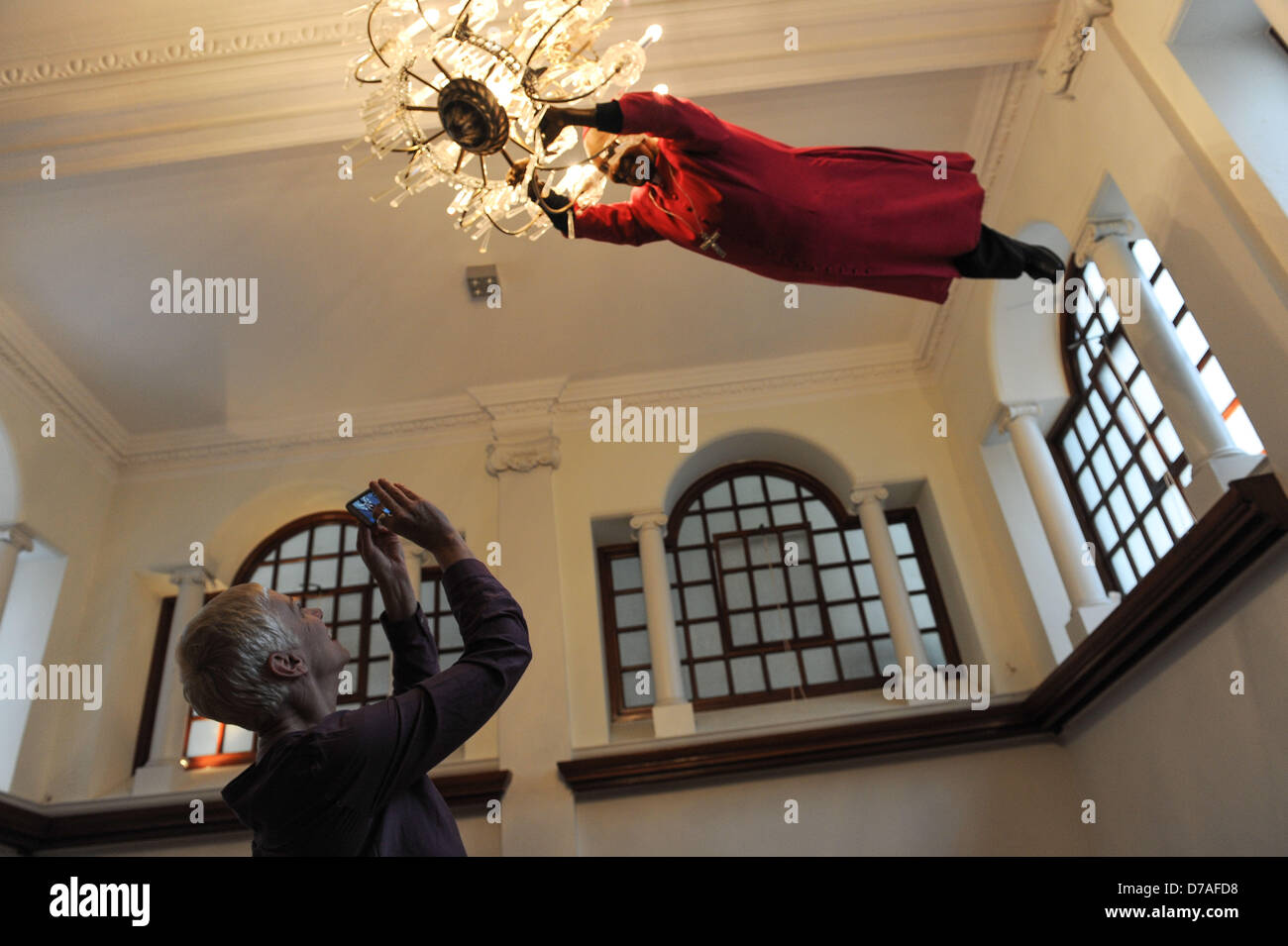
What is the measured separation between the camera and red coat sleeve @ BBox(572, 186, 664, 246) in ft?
11.7

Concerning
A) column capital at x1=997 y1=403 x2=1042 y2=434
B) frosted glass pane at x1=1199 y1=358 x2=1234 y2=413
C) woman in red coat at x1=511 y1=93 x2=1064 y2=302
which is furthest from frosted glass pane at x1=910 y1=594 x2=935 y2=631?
woman in red coat at x1=511 y1=93 x2=1064 y2=302

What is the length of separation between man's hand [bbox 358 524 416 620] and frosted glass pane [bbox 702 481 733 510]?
555 centimetres

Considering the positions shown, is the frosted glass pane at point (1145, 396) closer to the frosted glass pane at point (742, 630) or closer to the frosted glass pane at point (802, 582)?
the frosted glass pane at point (802, 582)

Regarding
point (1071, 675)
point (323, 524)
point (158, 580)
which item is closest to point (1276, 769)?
point (1071, 675)

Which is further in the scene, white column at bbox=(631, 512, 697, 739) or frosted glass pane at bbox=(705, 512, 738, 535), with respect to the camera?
frosted glass pane at bbox=(705, 512, 738, 535)

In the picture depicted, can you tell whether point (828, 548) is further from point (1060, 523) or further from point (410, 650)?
point (410, 650)

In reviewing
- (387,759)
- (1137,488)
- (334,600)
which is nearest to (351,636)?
(334,600)

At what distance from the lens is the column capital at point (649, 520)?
7.03 meters

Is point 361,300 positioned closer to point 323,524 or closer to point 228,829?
point 323,524

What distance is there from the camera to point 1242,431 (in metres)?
4.59

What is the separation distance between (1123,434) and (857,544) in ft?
7.32

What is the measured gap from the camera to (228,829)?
5.88m

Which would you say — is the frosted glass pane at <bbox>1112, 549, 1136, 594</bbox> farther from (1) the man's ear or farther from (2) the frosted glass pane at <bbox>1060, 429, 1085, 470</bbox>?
(1) the man's ear

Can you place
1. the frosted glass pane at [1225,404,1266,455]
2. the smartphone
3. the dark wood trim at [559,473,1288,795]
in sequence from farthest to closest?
the dark wood trim at [559,473,1288,795] → the frosted glass pane at [1225,404,1266,455] → the smartphone
